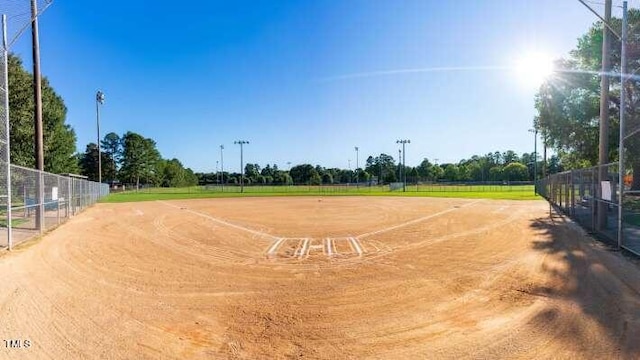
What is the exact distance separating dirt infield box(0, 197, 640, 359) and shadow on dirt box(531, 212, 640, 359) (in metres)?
0.03

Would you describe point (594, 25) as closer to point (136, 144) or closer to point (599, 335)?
point (599, 335)

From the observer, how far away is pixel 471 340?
14.6 ft

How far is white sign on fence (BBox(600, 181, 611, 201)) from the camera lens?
Result: 10984 mm

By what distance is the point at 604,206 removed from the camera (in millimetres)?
12609

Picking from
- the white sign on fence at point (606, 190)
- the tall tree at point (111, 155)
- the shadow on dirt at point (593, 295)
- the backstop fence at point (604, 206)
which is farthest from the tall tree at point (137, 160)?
the shadow on dirt at point (593, 295)

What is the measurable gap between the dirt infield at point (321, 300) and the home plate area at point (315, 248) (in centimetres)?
6

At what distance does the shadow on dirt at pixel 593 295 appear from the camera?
445 centimetres

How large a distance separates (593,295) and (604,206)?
850cm

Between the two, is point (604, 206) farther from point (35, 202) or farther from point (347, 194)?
point (347, 194)

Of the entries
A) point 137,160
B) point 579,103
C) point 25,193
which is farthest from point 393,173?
point 25,193

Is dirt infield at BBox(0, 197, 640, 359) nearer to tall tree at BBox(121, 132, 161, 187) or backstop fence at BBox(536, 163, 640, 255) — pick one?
backstop fence at BBox(536, 163, 640, 255)

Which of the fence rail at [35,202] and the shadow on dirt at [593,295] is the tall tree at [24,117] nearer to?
the fence rail at [35,202]

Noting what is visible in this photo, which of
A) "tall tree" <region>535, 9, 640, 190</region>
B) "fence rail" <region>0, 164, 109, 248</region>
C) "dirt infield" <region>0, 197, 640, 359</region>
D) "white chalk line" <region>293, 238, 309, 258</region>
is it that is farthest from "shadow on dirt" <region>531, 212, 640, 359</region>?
"tall tree" <region>535, 9, 640, 190</region>

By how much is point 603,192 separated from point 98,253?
593 inches
